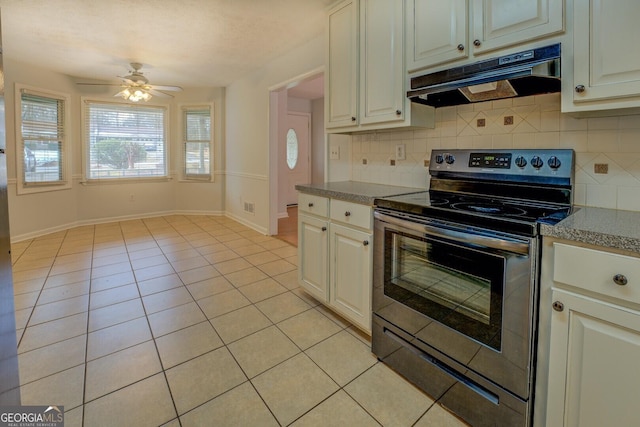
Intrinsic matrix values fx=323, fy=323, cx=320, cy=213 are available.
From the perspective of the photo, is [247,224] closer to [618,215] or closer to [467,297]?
[467,297]

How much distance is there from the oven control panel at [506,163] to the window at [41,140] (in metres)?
5.22

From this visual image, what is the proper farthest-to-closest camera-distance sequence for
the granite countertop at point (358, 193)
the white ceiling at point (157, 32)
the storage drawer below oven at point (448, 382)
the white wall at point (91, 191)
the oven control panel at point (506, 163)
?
the white wall at point (91, 191) < the white ceiling at point (157, 32) < the granite countertop at point (358, 193) < the oven control panel at point (506, 163) < the storage drawer below oven at point (448, 382)

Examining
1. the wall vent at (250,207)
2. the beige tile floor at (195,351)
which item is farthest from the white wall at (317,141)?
the beige tile floor at (195,351)

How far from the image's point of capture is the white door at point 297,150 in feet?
21.8

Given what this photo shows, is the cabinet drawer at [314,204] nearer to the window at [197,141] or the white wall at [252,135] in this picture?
the white wall at [252,135]

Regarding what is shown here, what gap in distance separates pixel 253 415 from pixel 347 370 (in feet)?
1.78

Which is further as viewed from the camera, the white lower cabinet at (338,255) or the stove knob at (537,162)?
the white lower cabinet at (338,255)

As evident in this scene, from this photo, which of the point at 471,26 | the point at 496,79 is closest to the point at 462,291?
the point at 496,79

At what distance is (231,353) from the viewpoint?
6.21ft

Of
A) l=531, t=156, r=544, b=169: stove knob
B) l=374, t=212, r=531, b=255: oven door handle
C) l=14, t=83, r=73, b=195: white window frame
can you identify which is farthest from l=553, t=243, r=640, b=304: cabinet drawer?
l=14, t=83, r=73, b=195: white window frame

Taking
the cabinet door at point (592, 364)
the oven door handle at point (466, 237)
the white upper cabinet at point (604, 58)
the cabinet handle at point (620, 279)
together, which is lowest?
the cabinet door at point (592, 364)

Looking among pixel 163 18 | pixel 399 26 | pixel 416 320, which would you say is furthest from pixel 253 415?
pixel 163 18

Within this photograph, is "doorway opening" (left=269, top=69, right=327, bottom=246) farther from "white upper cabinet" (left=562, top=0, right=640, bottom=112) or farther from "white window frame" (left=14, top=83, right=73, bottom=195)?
"white upper cabinet" (left=562, top=0, right=640, bottom=112)

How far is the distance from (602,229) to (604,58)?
2.20ft
